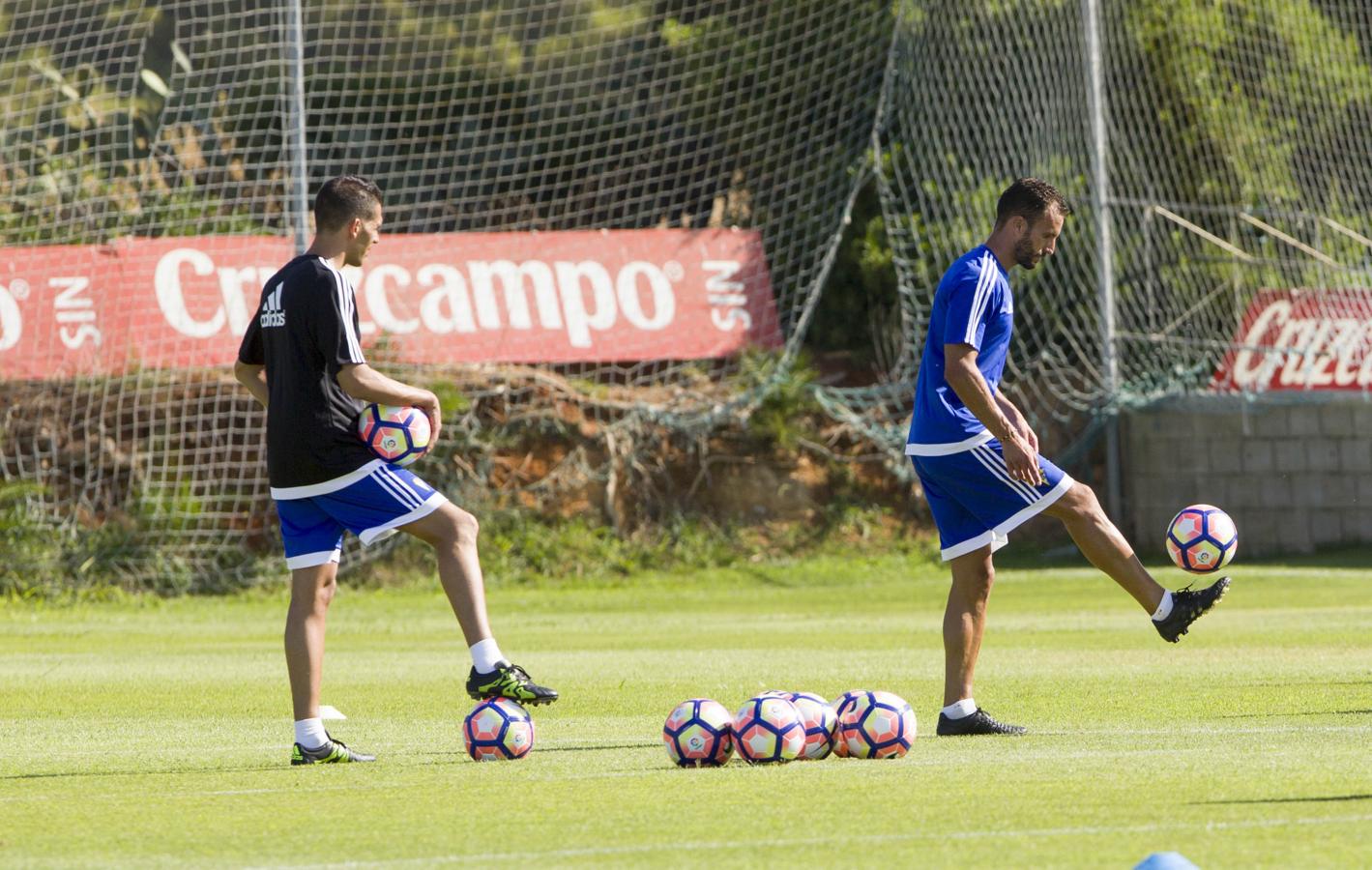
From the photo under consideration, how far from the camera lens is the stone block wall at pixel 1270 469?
71.4 ft

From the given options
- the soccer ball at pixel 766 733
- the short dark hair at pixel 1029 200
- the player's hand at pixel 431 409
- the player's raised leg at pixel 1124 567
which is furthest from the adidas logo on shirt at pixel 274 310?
the player's raised leg at pixel 1124 567

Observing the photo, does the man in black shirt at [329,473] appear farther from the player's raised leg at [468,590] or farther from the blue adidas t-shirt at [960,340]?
the blue adidas t-shirt at [960,340]

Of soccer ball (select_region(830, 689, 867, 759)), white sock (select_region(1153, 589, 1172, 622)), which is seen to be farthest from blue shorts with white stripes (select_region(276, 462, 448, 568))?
white sock (select_region(1153, 589, 1172, 622))

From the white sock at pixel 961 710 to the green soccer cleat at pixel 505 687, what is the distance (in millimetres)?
1672

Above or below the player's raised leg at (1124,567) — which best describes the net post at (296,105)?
above

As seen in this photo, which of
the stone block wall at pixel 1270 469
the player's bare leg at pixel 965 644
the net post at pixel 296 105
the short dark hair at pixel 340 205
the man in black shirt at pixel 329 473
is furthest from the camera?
the stone block wall at pixel 1270 469

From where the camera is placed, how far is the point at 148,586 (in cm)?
1955

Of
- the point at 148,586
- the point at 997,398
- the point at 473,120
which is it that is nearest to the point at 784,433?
the point at 473,120

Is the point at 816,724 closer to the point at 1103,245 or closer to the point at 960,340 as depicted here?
the point at 960,340

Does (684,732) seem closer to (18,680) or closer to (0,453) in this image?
(18,680)

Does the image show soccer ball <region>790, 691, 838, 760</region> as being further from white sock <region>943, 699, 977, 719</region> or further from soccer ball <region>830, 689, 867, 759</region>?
white sock <region>943, 699, 977, 719</region>

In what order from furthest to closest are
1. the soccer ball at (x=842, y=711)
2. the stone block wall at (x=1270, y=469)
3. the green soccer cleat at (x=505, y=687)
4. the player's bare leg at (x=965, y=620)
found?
the stone block wall at (x=1270, y=469) → the player's bare leg at (x=965, y=620) → the green soccer cleat at (x=505, y=687) → the soccer ball at (x=842, y=711)

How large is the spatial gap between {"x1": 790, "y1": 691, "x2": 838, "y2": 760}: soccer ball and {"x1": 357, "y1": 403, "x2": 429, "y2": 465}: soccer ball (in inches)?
71.6

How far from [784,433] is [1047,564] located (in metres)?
3.37
